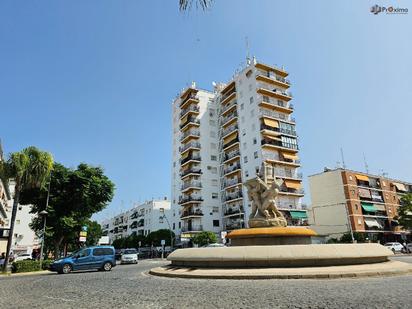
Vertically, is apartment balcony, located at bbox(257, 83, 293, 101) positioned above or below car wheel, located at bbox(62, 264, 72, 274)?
above

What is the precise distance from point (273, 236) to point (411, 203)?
4540 centimetres

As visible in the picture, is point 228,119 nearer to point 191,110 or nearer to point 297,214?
point 191,110

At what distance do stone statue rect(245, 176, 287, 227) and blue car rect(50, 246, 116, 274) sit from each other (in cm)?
1050

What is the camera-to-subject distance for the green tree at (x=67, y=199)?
91.7ft

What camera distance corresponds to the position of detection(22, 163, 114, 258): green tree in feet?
91.7

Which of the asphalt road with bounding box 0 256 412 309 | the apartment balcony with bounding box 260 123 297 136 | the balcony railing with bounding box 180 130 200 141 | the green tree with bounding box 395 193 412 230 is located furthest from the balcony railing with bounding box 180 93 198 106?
the asphalt road with bounding box 0 256 412 309

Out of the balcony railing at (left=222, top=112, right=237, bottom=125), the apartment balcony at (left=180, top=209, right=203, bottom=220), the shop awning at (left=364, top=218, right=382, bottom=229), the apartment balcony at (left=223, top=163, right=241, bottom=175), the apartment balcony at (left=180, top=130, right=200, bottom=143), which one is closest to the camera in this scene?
the shop awning at (left=364, top=218, right=382, bottom=229)

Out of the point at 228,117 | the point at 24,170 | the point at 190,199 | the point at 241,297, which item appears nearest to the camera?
the point at 241,297

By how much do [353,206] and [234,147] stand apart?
22705 millimetres

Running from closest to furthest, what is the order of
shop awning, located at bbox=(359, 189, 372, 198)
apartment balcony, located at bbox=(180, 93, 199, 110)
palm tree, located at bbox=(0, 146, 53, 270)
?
palm tree, located at bbox=(0, 146, 53, 270) < shop awning, located at bbox=(359, 189, 372, 198) < apartment balcony, located at bbox=(180, 93, 199, 110)

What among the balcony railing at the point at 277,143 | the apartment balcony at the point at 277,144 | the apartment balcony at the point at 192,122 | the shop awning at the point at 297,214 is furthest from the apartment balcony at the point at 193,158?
the shop awning at the point at 297,214

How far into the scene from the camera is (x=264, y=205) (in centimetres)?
1822

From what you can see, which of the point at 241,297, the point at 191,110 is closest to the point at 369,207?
the point at 191,110

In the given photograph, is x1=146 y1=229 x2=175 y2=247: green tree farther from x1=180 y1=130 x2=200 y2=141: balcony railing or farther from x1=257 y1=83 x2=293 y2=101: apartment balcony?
x1=257 y1=83 x2=293 y2=101: apartment balcony
